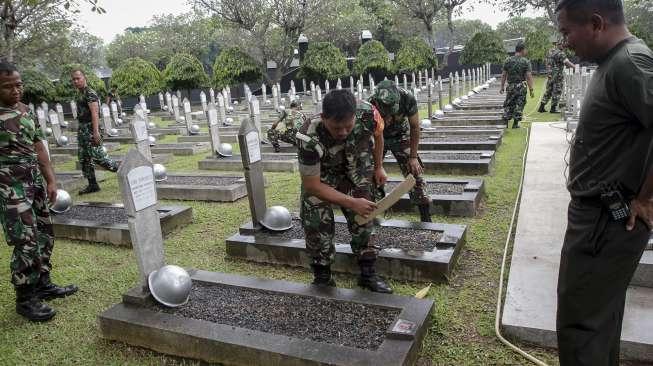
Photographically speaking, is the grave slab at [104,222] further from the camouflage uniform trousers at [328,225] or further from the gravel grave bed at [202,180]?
the camouflage uniform trousers at [328,225]

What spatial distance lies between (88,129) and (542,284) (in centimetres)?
641

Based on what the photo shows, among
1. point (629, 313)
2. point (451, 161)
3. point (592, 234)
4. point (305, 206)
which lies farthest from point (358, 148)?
point (451, 161)

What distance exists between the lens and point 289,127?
906 cm

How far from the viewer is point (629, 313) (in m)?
2.92

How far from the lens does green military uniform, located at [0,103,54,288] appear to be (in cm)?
350

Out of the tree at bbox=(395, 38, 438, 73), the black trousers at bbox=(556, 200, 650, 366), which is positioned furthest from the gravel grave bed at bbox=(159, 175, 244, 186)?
the tree at bbox=(395, 38, 438, 73)

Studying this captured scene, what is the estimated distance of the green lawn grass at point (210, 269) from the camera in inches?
119

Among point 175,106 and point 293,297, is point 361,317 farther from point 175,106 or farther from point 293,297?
point 175,106

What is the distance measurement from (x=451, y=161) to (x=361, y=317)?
14.7 feet

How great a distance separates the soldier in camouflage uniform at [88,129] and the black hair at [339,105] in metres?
4.92

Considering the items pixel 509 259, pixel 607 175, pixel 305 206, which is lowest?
pixel 509 259

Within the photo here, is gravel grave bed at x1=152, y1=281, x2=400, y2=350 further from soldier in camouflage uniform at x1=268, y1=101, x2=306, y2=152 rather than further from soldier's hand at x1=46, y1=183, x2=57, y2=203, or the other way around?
soldier in camouflage uniform at x1=268, y1=101, x2=306, y2=152

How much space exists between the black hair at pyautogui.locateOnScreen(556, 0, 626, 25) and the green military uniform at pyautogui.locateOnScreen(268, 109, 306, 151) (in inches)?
271

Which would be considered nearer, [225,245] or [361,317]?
[361,317]
